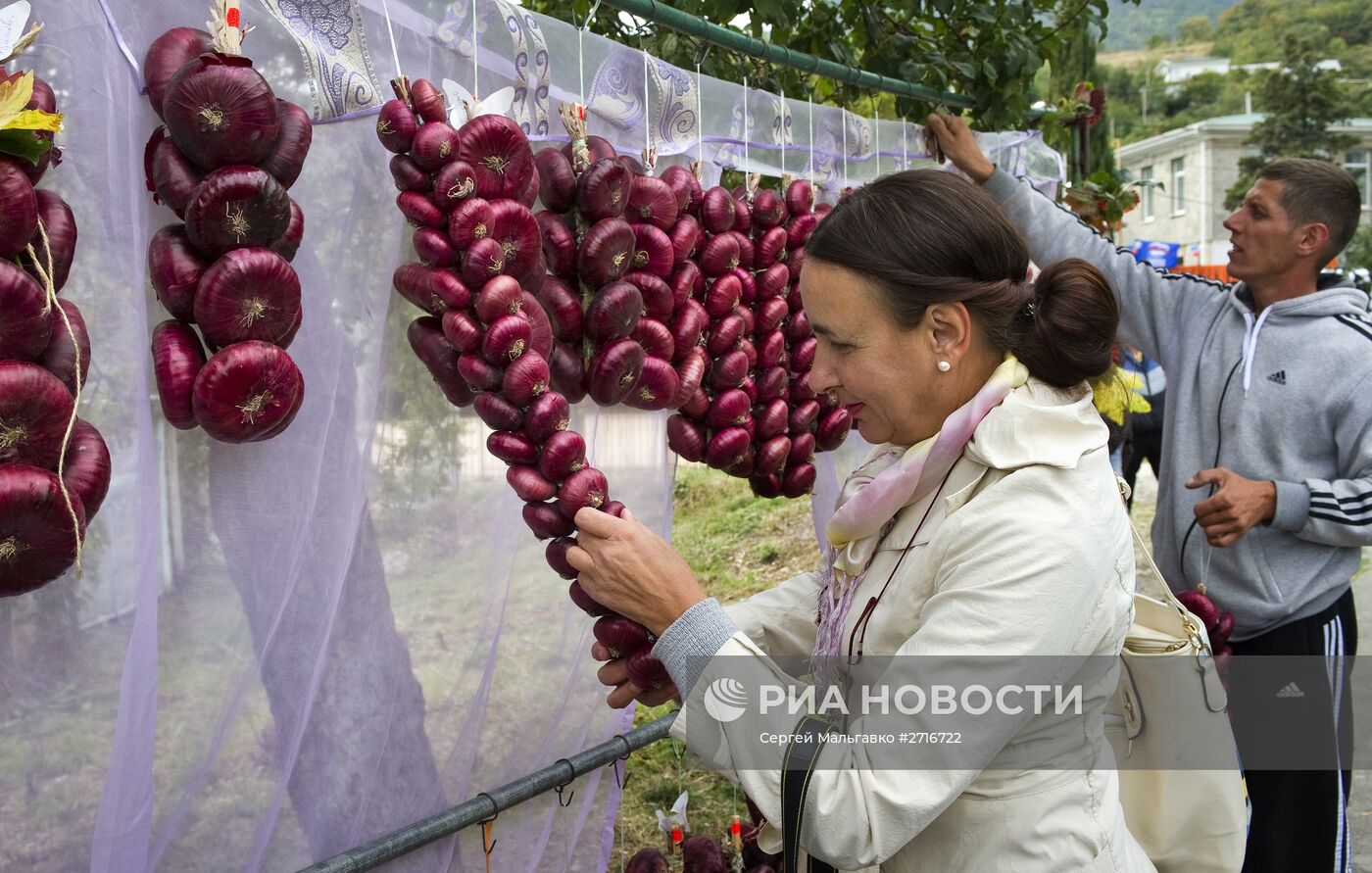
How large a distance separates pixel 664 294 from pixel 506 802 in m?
0.96

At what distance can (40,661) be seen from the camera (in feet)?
4.06

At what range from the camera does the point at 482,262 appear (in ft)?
4.90

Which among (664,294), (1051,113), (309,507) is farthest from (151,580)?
(1051,113)

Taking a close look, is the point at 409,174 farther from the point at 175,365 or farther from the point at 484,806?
the point at 484,806

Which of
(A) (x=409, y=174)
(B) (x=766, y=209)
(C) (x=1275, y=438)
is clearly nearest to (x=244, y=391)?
(A) (x=409, y=174)

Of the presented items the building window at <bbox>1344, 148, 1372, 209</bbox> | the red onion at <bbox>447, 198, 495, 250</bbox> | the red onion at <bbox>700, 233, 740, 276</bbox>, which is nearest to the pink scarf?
the red onion at <bbox>447, 198, 495, 250</bbox>

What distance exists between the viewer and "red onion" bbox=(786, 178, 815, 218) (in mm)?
2424

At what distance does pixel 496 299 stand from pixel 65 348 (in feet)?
1.81

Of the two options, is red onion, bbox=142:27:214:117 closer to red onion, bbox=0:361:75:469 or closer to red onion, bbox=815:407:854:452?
red onion, bbox=0:361:75:469

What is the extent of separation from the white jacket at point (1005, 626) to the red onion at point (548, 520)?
1.14 ft

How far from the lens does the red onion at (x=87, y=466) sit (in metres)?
1.11

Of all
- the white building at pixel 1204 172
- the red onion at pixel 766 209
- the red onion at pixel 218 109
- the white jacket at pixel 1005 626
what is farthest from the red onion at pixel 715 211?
the white building at pixel 1204 172

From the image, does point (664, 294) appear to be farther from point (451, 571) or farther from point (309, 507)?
point (309, 507)

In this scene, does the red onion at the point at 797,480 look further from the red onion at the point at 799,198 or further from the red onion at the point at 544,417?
the red onion at the point at 544,417
